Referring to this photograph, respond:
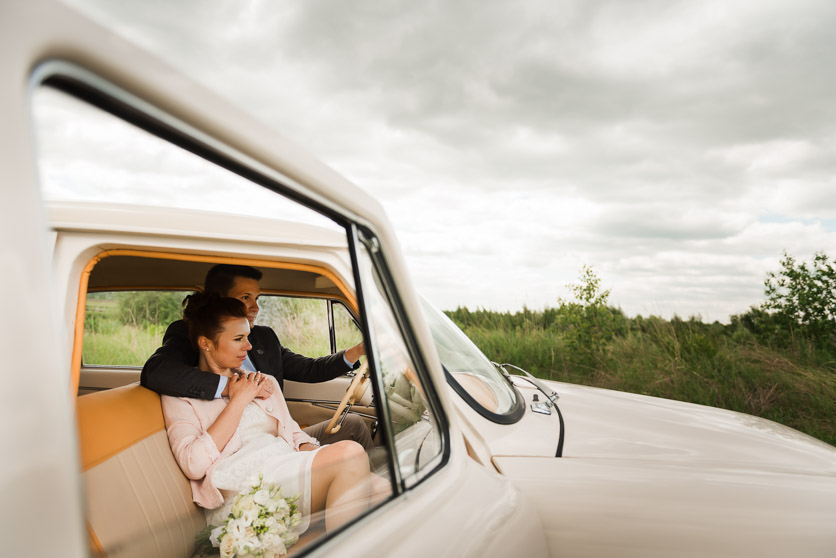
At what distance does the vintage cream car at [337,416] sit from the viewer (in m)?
0.45

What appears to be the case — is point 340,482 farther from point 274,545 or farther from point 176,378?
point 176,378

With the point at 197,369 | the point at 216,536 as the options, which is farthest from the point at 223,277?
the point at 216,536

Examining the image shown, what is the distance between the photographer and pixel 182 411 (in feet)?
7.11

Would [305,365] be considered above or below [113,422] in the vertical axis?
above

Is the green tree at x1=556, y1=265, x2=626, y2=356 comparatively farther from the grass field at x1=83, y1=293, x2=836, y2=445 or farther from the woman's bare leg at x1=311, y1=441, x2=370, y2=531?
the woman's bare leg at x1=311, y1=441, x2=370, y2=531

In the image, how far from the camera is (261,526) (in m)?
1.50

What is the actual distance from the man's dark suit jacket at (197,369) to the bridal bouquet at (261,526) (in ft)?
2.38

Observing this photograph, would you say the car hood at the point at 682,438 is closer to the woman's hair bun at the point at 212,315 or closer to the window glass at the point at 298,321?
the woman's hair bun at the point at 212,315

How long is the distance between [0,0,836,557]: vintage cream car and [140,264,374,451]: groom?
12cm

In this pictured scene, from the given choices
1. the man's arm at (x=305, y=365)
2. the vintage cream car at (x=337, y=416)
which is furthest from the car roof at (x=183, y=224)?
the man's arm at (x=305, y=365)

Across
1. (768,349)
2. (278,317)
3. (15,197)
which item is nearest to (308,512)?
(15,197)

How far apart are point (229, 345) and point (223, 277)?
0.42m

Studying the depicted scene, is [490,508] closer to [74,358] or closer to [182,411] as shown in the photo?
[182,411]

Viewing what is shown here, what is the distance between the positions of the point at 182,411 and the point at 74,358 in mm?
490
